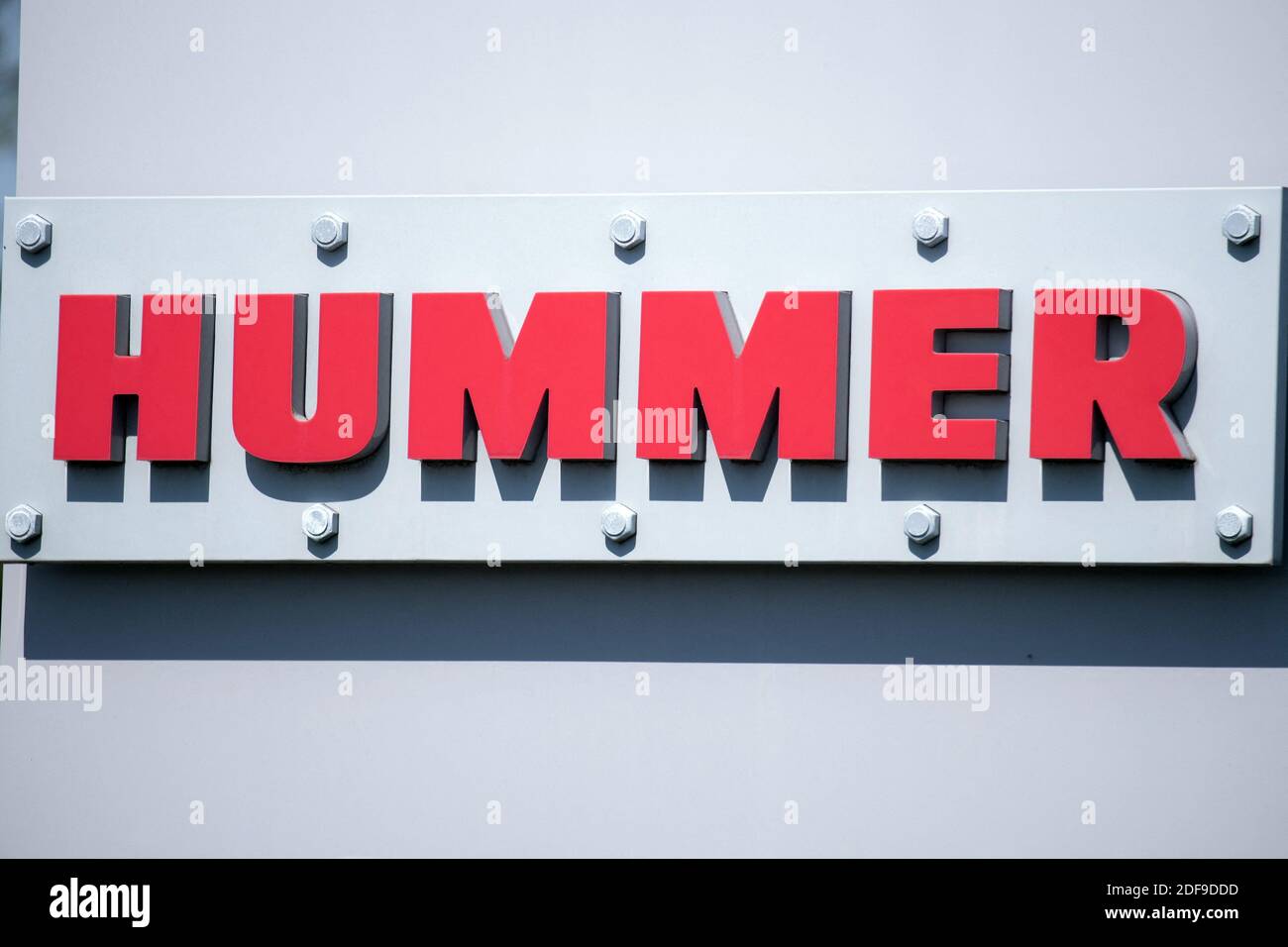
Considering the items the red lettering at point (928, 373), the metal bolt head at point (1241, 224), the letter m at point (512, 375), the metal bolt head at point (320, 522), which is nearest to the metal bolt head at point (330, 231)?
the letter m at point (512, 375)

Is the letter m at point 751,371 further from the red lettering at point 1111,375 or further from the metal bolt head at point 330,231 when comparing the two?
the metal bolt head at point 330,231

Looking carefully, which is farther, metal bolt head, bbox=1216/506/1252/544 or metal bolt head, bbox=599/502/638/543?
metal bolt head, bbox=599/502/638/543

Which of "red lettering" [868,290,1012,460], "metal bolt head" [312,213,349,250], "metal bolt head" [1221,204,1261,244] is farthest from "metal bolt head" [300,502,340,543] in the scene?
"metal bolt head" [1221,204,1261,244]

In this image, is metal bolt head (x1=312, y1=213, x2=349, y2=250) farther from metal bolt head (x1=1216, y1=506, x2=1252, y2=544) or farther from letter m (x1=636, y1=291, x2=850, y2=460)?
metal bolt head (x1=1216, y1=506, x2=1252, y2=544)

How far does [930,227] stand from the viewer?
268 centimetres

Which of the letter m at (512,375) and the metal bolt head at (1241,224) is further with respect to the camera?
the letter m at (512,375)

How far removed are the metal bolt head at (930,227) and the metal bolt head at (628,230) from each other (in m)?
0.61

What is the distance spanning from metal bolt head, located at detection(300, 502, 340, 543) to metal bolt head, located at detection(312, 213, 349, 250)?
2.01 ft

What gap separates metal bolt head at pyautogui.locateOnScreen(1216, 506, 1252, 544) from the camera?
2.57m

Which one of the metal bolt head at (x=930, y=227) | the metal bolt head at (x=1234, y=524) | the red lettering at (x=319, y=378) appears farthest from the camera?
the red lettering at (x=319, y=378)

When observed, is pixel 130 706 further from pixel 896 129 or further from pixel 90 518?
pixel 896 129

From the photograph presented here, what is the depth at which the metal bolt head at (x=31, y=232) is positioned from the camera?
286cm

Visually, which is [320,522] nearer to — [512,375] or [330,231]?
[512,375]
